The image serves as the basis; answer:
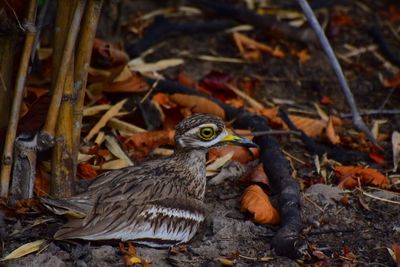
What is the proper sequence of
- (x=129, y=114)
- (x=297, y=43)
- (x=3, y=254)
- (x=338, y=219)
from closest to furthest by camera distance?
(x=3, y=254), (x=338, y=219), (x=129, y=114), (x=297, y=43)

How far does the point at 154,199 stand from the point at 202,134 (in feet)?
1.79

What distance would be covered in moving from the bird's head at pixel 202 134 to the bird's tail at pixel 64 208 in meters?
0.89

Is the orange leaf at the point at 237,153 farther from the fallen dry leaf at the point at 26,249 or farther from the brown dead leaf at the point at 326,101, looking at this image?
the fallen dry leaf at the point at 26,249

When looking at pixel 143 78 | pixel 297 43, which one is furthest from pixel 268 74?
pixel 143 78

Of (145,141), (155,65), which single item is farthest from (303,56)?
(145,141)

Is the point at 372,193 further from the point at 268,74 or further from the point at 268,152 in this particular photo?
the point at 268,74

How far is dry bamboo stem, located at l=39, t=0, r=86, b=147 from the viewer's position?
4949 mm

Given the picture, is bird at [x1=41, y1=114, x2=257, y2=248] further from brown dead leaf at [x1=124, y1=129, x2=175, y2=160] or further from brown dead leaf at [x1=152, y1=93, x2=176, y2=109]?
brown dead leaf at [x1=152, y1=93, x2=176, y2=109]

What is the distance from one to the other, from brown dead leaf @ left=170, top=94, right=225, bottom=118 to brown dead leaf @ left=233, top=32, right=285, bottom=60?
4.82ft

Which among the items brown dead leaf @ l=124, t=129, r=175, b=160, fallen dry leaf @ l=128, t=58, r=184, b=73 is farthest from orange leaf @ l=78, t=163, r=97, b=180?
fallen dry leaf @ l=128, t=58, r=184, b=73

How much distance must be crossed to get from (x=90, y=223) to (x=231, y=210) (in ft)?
3.61

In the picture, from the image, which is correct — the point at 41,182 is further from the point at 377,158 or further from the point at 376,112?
the point at 376,112

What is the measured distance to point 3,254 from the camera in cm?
488

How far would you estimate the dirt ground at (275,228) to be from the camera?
4.96 m
